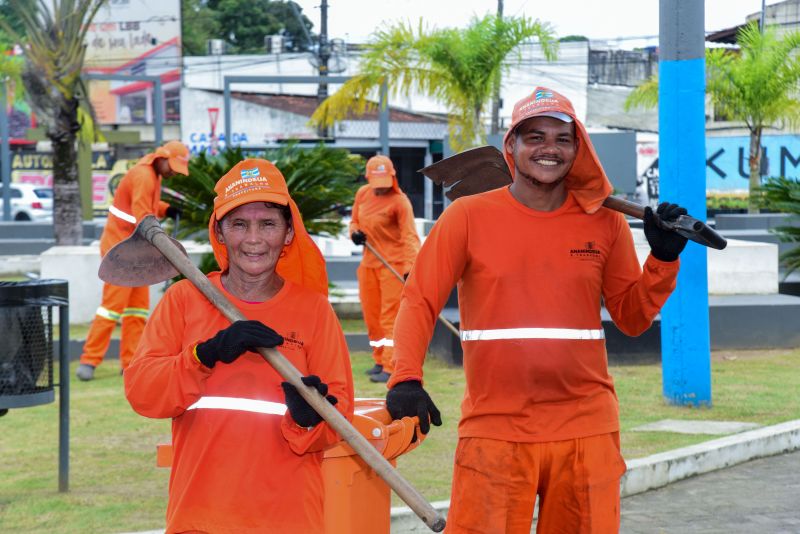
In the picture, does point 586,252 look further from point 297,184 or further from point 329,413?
point 297,184

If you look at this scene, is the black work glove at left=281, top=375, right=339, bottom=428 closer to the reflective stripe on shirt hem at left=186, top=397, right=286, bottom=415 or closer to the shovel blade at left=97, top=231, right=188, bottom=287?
the reflective stripe on shirt hem at left=186, top=397, right=286, bottom=415

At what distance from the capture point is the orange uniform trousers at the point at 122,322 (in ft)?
36.8

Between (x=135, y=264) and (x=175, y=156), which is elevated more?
(x=175, y=156)

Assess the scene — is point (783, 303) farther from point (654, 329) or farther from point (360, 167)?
point (360, 167)

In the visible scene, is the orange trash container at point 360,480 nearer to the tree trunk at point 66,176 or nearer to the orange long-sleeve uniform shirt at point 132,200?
the orange long-sleeve uniform shirt at point 132,200

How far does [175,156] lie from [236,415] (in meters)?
7.84

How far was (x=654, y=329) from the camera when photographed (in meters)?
12.4

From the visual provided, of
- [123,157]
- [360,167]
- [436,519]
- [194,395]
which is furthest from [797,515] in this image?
[123,157]

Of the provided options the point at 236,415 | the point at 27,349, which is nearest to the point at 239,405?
the point at 236,415

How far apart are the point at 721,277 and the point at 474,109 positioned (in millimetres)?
8302

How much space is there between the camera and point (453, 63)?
2188 centimetres

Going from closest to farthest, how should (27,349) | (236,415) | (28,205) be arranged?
1. (236,415)
2. (27,349)
3. (28,205)

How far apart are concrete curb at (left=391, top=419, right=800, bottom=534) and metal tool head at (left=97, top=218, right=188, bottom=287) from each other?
286 centimetres

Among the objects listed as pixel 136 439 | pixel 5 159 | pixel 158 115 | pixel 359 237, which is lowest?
pixel 136 439
